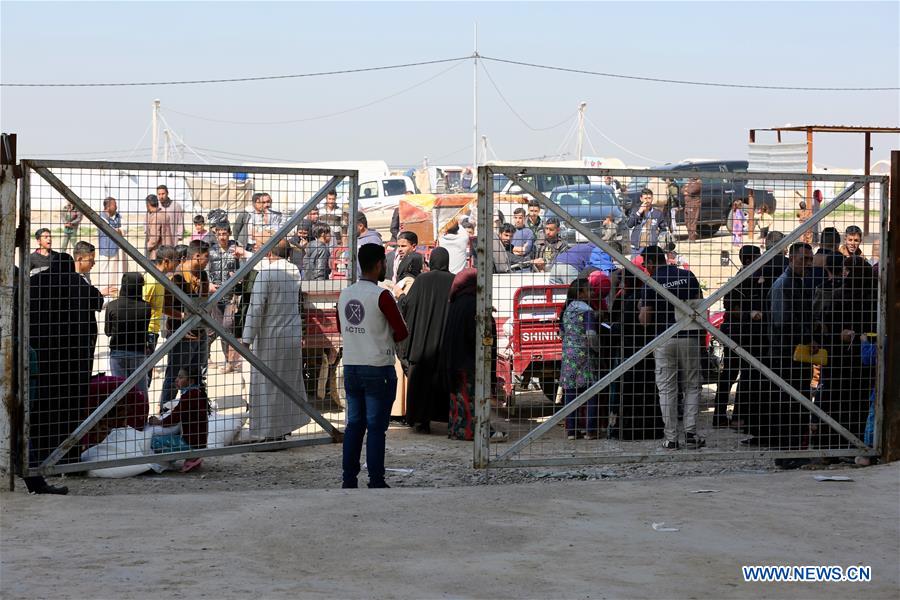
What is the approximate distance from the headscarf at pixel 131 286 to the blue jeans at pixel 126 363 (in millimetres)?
463

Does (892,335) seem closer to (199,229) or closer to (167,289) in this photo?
(167,289)

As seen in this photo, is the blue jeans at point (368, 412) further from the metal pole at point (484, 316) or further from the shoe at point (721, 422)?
the shoe at point (721, 422)

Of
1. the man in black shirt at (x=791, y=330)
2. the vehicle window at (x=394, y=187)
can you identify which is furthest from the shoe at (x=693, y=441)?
the vehicle window at (x=394, y=187)

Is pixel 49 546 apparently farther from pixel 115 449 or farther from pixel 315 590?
pixel 115 449

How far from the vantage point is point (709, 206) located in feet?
28.3

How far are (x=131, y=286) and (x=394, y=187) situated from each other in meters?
28.6

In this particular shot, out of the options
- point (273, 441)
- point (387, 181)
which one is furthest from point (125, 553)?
point (387, 181)

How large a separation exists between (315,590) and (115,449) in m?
3.67

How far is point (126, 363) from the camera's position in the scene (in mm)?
9039

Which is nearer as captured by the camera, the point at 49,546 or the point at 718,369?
the point at 49,546

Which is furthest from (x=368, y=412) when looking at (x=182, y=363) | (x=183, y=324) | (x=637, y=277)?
(x=637, y=277)

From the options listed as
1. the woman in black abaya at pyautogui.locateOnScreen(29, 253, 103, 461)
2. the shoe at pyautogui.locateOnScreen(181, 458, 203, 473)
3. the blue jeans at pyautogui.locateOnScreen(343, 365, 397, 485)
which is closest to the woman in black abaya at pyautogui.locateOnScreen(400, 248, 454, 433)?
the shoe at pyautogui.locateOnScreen(181, 458, 203, 473)

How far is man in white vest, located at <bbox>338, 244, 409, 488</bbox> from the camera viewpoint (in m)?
7.88

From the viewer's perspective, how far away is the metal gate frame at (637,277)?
791 centimetres
